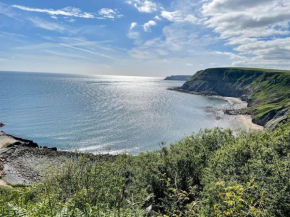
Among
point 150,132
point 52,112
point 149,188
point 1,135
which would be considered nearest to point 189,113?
point 150,132

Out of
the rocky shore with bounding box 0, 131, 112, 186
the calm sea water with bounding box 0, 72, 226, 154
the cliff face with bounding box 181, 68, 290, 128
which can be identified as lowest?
the rocky shore with bounding box 0, 131, 112, 186

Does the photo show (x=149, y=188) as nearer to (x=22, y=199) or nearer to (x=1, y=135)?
(x=22, y=199)

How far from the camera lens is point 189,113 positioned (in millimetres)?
114312

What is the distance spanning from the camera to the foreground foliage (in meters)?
5.91

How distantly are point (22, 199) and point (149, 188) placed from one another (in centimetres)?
2091

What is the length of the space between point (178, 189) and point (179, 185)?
1539 centimetres

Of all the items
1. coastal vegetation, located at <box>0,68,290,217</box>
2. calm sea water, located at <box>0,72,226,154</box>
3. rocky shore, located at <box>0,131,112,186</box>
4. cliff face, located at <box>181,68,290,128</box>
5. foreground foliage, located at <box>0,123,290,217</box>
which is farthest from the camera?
cliff face, located at <box>181,68,290,128</box>

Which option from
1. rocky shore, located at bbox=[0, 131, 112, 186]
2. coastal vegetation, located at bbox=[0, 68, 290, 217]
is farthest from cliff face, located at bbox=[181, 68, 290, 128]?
rocky shore, located at bbox=[0, 131, 112, 186]

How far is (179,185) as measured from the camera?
23.9 m

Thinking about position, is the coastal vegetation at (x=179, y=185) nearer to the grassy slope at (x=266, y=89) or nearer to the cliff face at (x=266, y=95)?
the cliff face at (x=266, y=95)

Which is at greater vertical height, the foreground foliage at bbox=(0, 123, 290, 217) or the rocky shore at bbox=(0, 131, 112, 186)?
the foreground foliage at bbox=(0, 123, 290, 217)

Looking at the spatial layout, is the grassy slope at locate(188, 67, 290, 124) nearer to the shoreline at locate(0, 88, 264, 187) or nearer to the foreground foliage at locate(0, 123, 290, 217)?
the shoreline at locate(0, 88, 264, 187)

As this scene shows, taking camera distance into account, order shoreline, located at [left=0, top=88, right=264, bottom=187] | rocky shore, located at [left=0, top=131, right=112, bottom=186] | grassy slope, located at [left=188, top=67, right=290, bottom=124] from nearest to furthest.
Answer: shoreline, located at [left=0, top=88, right=264, bottom=187] → rocky shore, located at [left=0, top=131, right=112, bottom=186] → grassy slope, located at [left=188, top=67, right=290, bottom=124]

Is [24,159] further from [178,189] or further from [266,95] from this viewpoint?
[266,95]
